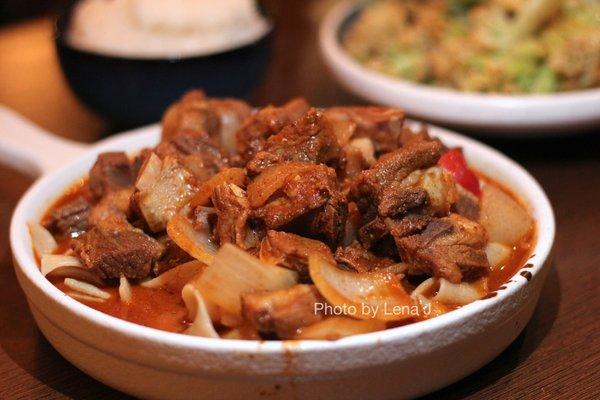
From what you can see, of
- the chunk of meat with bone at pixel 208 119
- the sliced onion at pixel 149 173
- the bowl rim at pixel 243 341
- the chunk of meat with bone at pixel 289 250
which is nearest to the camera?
the bowl rim at pixel 243 341

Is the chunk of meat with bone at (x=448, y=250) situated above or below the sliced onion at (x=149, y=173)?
below

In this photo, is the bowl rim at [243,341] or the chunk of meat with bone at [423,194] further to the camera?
the chunk of meat with bone at [423,194]

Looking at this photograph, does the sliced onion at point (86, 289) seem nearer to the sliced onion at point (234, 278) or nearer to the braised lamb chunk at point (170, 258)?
the braised lamb chunk at point (170, 258)

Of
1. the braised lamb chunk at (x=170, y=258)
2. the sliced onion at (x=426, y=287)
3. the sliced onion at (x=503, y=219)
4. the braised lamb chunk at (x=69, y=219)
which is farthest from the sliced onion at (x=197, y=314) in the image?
the sliced onion at (x=503, y=219)

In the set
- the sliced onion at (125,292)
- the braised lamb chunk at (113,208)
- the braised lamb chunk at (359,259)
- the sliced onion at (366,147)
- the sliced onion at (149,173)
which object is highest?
the sliced onion at (149,173)

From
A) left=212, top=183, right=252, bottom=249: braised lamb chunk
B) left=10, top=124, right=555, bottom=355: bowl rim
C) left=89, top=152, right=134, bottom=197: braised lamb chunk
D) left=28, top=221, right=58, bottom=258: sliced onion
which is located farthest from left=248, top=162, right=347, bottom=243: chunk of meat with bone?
Result: left=28, top=221, right=58, bottom=258: sliced onion

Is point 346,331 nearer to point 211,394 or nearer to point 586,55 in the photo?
point 211,394
